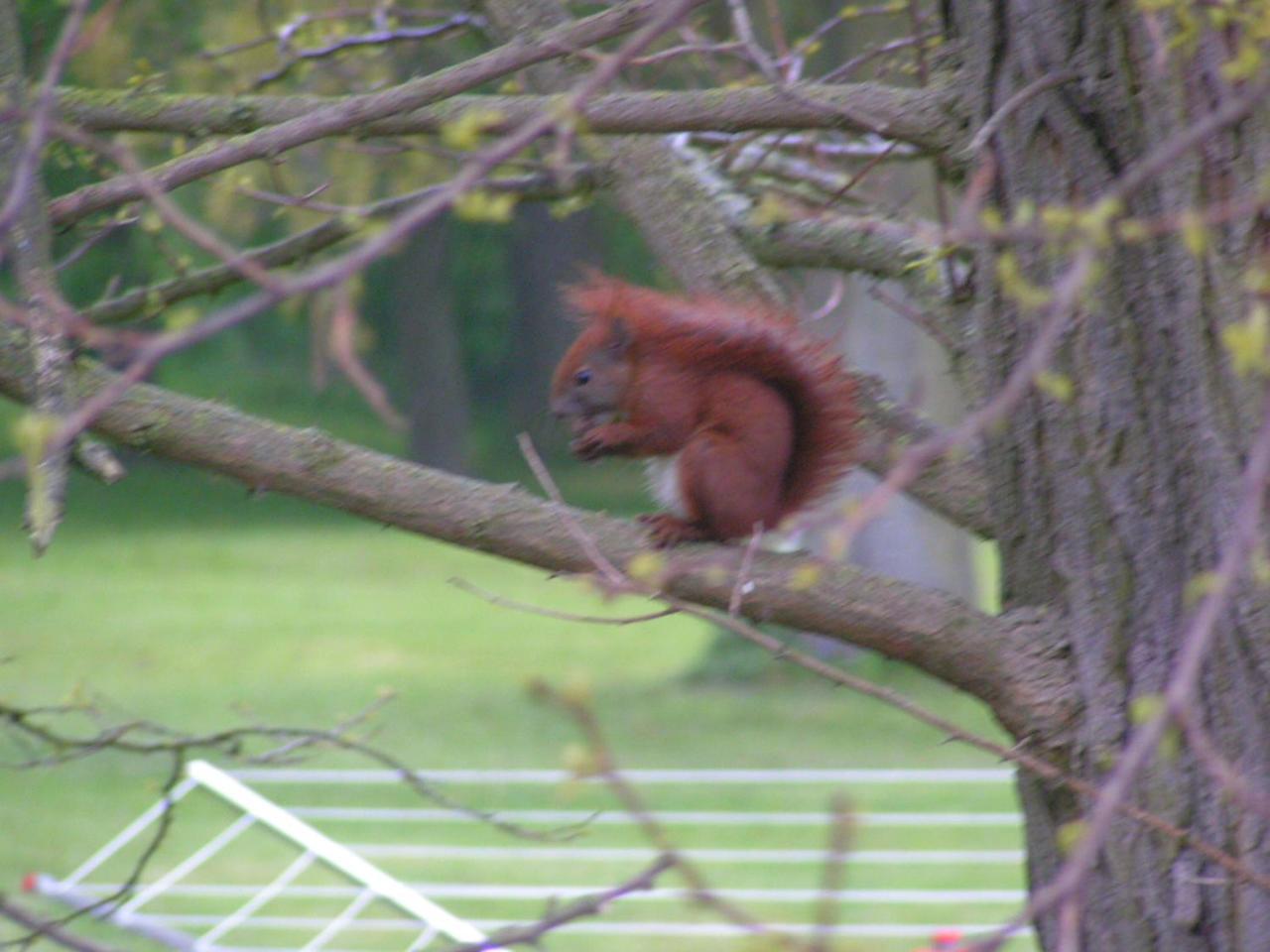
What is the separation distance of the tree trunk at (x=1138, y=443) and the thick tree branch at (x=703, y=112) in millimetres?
80

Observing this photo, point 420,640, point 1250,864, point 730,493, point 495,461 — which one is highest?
point 730,493

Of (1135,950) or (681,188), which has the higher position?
(681,188)

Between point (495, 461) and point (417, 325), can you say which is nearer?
point (417, 325)

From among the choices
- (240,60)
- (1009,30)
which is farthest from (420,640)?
(1009,30)

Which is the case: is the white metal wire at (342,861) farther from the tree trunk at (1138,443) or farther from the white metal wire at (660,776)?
the tree trunk at (1138,443)

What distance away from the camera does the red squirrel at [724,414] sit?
6.73ft

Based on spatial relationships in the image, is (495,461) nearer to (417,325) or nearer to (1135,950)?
(417,325)

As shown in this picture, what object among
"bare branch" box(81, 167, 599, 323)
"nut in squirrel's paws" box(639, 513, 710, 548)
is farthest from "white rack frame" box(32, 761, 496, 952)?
"nut in squirrel's paws" box(639, 513, 710, 548)

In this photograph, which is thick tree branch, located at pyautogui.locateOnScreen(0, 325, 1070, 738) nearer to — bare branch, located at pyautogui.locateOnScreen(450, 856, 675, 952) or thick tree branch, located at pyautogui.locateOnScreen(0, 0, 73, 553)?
thick tree branch, located at pyautogui.locateOnScreen(0, 0, 73, 553)

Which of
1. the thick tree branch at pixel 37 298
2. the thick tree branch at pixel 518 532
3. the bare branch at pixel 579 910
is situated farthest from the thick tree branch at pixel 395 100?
the bare branch at pixel 579 910

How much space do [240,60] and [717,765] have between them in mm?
3746

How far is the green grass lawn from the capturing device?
6.18 metres

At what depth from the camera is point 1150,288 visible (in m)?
1.69

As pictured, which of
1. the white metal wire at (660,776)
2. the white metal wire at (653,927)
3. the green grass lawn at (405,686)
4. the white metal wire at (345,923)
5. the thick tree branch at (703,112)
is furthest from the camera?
the white metal wire at (660,776)
